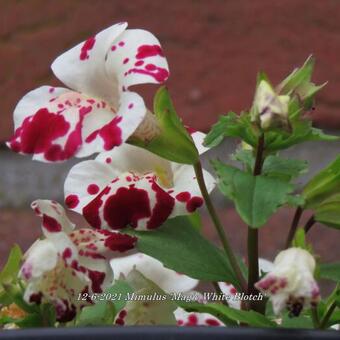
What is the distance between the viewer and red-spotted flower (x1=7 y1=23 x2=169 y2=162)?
0.37 m

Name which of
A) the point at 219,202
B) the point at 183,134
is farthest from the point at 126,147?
the point at 219,202

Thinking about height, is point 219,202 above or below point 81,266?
below

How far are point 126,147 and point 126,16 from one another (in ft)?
1.36

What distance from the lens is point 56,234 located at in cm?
37

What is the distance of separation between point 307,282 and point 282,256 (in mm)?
16

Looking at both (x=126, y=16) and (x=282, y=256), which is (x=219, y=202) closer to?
(x=126, y=16)

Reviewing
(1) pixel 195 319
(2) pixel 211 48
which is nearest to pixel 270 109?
(1) pixel 195 319

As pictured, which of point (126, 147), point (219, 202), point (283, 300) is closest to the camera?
point (283, 300)

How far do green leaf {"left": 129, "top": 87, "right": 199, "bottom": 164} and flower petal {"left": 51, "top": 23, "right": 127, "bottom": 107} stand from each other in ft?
0.07

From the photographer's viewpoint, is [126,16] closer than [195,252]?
No

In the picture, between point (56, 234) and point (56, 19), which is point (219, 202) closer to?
point (56, 19)

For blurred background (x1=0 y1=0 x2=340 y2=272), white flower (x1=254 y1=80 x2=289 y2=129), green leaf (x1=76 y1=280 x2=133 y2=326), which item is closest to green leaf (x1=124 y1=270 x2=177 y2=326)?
green leaf (x1=76 y1=280 x2=133 y2=326)

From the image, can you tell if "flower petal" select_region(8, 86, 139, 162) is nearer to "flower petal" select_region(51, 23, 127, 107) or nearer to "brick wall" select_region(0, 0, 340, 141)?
"flower petal" select_region(51, 23, 127, 107)

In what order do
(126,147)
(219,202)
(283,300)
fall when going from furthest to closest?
(219,202) → (126,147) → (283,300)
